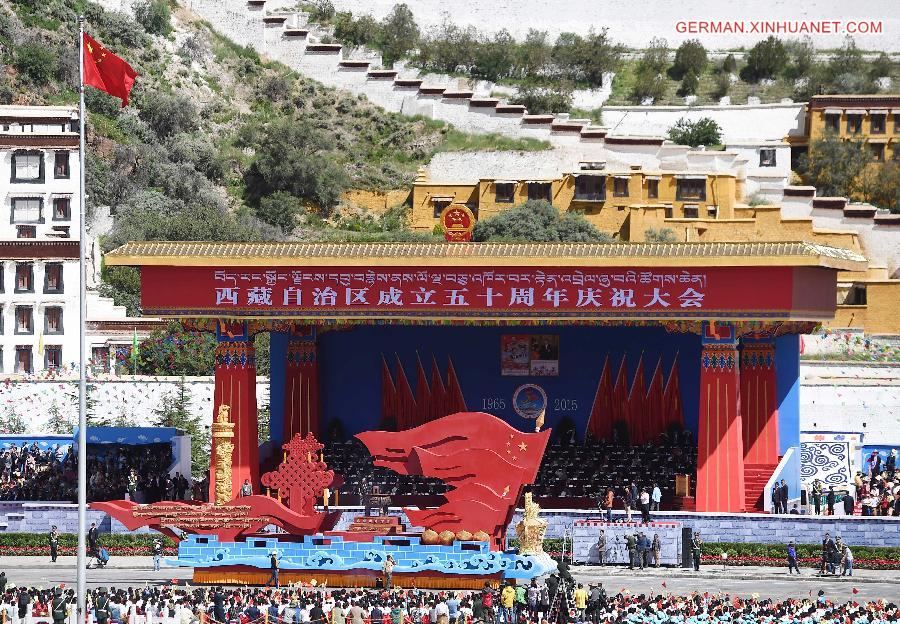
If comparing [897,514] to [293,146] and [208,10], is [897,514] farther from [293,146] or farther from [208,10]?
[208,10]

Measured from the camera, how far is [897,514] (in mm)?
59312

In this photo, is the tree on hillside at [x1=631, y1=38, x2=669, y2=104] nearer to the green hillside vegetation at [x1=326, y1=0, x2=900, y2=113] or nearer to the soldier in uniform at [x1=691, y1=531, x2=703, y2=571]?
the green hillside vegetation at [x1=326, y1=0, x2=900, y2=113]

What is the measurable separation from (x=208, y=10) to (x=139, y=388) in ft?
174

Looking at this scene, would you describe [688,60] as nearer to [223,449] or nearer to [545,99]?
[545,99]

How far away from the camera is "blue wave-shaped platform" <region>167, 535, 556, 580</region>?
52562mm

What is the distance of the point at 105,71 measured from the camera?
1911 inches

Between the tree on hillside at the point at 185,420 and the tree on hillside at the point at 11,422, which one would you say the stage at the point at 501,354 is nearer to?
the tree on hillside at the point at 185,420

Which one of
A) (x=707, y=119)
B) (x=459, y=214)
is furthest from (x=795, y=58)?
(x=459, y=214)

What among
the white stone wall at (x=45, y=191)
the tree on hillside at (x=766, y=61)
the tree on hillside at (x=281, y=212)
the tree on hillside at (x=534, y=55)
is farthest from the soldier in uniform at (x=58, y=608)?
the tree on hillside at (x=766, y=61)

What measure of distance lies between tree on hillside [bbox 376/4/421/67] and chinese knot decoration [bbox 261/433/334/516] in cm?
7591

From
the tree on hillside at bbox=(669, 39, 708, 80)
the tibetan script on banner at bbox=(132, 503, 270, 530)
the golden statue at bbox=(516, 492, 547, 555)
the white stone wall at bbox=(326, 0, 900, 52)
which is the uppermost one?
the white stone wall at bbox=(326, 0, 900, 52)

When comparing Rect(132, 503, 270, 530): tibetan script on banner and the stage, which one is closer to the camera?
Rect(132, 503, 270, 530): tibetan script on banner

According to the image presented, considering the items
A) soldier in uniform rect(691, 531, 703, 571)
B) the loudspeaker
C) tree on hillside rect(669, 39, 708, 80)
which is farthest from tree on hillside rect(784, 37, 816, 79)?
the loudspeaker

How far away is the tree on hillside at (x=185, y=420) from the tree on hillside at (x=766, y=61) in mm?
62321
